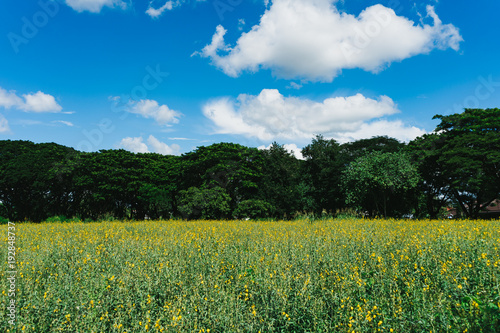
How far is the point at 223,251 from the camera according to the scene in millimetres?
6762

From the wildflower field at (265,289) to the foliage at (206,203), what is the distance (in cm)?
1899

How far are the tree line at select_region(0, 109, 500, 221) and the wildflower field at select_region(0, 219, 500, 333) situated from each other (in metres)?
19.4

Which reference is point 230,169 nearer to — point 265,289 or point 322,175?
point 322,175

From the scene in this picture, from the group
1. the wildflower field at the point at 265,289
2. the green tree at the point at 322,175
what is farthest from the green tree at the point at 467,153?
the wildflower field at the point at 265,289

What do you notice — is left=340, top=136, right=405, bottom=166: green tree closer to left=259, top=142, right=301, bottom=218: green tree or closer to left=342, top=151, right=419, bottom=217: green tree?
left=259, top=142, right=301, bottom=218: green tree

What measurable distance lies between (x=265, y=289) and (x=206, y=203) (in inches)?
881

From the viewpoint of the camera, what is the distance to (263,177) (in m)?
30.7

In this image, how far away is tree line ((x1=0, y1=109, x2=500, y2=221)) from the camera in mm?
24938

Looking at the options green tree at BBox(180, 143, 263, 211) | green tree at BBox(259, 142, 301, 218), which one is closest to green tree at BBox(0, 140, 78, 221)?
green tree at BBox(180, 143, 263, 211)

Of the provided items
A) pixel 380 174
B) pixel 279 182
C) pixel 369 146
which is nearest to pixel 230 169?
pixel 279 182

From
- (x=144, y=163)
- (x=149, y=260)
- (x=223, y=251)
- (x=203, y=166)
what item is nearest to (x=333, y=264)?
(x=223, y=251)

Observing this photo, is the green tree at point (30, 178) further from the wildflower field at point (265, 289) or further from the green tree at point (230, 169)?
the wildflower field at point (265, 289)

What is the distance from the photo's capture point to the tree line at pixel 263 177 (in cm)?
2494

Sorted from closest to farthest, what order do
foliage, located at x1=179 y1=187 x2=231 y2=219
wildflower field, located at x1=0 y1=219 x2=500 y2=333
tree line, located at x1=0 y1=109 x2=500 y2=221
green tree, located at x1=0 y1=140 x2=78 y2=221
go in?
wildflower field, located at x1=0 y1=219 x2=500 y2=333 < tree line, located at x1=0 y1=109 x2=500 y2=221 < foliage, located at x1=179 y1=187 x2=231 y2=219 < green tree, located at x1=0 y1=140 x2=78 y2=221
